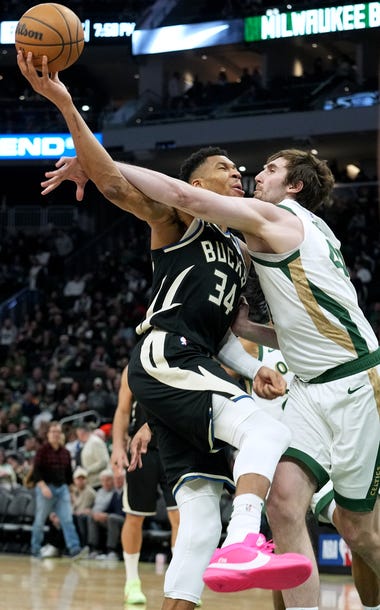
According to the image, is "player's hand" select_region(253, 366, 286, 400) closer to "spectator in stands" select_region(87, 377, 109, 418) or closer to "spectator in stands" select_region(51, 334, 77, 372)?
"spectator in stands" select_region(87, 377, 109, 418)

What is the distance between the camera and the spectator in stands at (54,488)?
1487cm

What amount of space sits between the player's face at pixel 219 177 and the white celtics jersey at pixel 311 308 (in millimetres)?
419

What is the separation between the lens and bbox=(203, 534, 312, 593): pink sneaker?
434 cm

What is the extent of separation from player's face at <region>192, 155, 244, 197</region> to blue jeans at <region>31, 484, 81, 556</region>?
9.99 metres

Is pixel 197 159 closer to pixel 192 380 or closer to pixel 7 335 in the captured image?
pixel 192 380

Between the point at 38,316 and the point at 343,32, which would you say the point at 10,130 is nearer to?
the point at 38,316

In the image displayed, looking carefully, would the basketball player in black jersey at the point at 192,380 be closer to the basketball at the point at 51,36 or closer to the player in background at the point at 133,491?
the basketball at the point at 51,36

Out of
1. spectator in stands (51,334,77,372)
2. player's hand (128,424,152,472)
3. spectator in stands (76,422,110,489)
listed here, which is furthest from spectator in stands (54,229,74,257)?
player's hand (128,424,152,472)

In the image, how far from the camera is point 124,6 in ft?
117

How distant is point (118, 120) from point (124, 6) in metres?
5.68

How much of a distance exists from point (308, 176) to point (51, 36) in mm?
1572

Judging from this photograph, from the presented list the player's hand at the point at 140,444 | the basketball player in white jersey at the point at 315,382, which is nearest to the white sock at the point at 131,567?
the player's hand at the point at 140,444

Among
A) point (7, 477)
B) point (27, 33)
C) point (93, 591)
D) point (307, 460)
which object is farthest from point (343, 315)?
point (7, 477)

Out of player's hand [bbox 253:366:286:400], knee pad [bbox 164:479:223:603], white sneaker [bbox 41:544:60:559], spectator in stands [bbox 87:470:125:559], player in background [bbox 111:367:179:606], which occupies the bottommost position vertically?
white sneaker [bbox 41:544:60:559]
